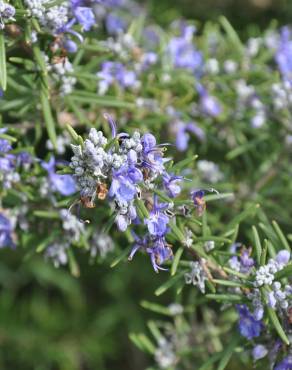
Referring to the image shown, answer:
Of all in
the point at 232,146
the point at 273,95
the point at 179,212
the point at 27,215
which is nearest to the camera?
the point at 179,212

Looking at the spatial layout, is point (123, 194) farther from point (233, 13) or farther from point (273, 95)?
point (233, 13)

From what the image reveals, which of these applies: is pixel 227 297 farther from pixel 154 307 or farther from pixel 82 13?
pixel 82 13

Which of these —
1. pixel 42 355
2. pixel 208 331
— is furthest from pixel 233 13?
pixel 42 355

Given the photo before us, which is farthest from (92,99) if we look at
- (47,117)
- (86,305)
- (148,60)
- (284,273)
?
(86,305)

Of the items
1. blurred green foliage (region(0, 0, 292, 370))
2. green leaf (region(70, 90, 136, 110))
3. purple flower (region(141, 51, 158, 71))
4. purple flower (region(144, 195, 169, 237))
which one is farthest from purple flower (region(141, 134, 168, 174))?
blurred green foliage (region(0, 0, 292, 370))

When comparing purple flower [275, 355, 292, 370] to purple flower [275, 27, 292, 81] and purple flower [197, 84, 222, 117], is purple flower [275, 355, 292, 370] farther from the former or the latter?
purple flower [275, 27, 292, 81]
